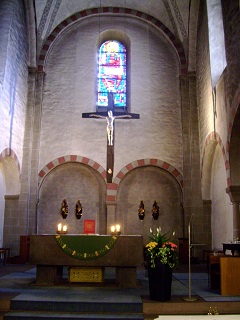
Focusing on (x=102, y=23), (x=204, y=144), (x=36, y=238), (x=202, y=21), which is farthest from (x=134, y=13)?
(x=36, y=238)

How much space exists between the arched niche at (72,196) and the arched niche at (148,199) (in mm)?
696

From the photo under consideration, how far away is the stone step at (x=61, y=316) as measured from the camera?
560cm

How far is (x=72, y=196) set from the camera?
13828 mm

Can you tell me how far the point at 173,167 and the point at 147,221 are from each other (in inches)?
81.9

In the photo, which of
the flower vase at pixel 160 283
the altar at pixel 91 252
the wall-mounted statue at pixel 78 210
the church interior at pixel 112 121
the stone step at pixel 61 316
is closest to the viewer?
the stone step at pixel 61 316

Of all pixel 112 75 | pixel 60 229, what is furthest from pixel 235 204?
pixel 112 75

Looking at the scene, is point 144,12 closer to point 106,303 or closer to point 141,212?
point 141,212

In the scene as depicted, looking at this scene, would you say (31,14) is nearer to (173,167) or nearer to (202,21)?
(202,21)

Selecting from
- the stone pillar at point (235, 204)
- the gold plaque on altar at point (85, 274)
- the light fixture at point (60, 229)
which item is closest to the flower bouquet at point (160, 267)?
the gold plaque on altar at point (85, 274)

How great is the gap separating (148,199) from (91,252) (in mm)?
6646

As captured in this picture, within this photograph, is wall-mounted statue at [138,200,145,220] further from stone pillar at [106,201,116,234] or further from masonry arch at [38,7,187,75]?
masonry arch at [38,7,187,75]

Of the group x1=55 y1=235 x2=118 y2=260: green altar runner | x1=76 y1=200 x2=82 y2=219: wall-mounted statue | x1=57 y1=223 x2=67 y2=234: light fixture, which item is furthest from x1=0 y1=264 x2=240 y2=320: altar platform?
x1=76 y1=200 x2=82 y2=219: wall-mounted statue

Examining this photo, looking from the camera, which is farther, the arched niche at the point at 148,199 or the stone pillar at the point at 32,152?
the arched niche at the point at 148,199

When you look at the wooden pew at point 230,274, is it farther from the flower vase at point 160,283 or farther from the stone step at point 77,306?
the stone step at point 77,306
